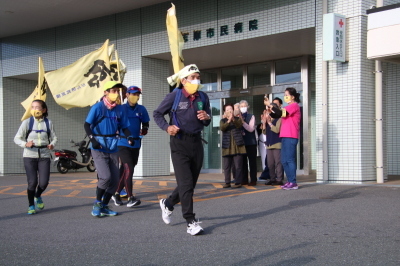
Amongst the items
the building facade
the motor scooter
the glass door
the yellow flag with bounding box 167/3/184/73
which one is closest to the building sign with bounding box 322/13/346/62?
the building facade

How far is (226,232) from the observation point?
582cm

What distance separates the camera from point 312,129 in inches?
589

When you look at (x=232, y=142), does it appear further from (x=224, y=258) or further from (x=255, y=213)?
(x=224, y=258)

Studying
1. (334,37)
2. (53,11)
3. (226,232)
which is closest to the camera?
(226,232)

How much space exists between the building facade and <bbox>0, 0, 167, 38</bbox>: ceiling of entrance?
548mm

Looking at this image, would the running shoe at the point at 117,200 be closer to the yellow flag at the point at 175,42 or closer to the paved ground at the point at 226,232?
the paved ground at the point at 226,232

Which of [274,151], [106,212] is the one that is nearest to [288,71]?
[274,151]

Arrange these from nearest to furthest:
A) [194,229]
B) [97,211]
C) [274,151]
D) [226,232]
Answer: [194,229] < [226,232] < [97,211] < [274,151]

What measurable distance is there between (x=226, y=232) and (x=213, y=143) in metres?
11.3

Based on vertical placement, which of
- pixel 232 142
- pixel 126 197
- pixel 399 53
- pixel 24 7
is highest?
pixel 24 7

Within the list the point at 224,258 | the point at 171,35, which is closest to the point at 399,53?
the point at 171,35

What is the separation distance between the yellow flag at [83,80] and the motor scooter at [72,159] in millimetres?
7778

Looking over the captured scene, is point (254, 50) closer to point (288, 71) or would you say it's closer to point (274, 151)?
point (288, 71)

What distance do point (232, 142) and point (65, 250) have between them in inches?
249
